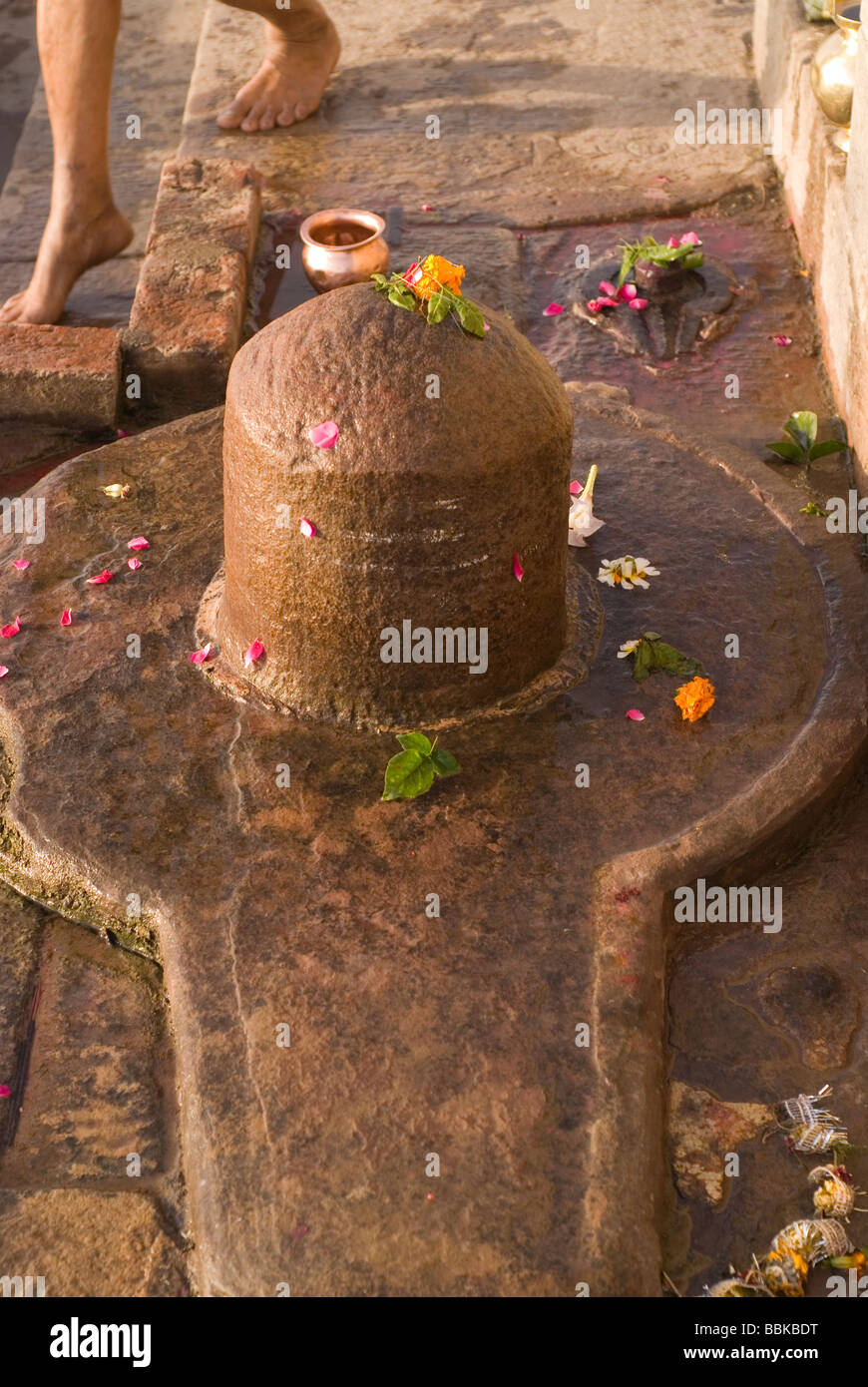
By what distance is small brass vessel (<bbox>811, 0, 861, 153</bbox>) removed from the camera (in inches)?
165

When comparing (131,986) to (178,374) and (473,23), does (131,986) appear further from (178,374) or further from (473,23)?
(473,23)

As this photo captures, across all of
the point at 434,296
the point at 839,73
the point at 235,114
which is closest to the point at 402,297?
the point at 434,296

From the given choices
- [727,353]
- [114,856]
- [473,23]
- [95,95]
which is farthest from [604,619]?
[473,23]

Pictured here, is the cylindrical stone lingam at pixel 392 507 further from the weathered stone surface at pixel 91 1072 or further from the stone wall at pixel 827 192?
the stone wall at pixel 827 192

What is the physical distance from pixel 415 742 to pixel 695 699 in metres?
0.60

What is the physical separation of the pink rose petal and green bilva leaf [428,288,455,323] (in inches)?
10.8

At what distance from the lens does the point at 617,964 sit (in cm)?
258

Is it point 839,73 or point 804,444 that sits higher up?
point 839,73

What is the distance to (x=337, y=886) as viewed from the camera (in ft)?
8.81

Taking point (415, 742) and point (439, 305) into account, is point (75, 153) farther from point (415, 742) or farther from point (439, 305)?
point (415, 742)

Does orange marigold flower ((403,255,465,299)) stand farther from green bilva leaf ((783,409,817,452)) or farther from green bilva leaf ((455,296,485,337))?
green bilva leaf ((783,409,817,452))

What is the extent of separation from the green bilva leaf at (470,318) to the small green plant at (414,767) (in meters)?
0.78

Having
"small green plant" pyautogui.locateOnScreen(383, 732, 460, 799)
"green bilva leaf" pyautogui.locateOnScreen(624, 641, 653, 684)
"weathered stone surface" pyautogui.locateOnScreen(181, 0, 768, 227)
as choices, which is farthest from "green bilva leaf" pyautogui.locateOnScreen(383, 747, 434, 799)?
"weathered stone surface" pyautogui.locateOnScreen(181, 0, 768, 227)

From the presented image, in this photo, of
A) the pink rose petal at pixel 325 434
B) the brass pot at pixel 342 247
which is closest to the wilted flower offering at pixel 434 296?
the pink rose petal at pixel 325 434
